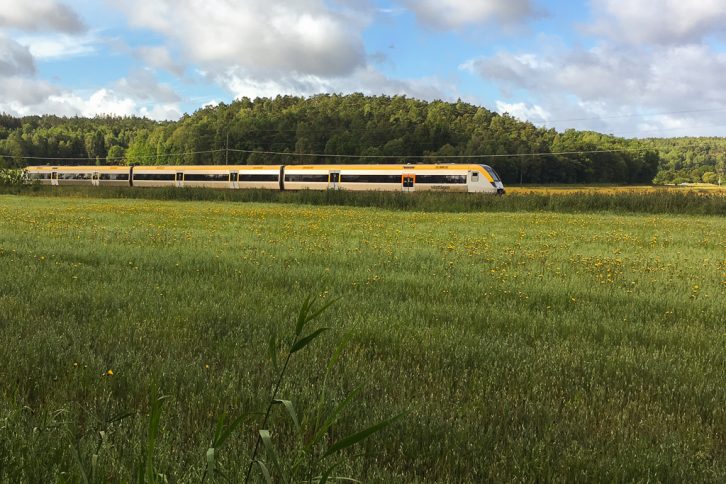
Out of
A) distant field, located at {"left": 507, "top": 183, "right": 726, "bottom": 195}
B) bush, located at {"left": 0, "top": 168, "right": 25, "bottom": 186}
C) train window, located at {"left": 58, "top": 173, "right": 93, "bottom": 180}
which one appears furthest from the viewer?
train window, located at {"left": 58, "top": 173, "right": 93, "bottom": 180}

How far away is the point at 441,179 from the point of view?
154ft

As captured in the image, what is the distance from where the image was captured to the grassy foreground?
112 inches

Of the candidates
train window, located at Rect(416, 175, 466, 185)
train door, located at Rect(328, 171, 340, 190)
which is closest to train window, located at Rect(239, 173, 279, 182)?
train door, located at Rect(328, 171, 340, 190)

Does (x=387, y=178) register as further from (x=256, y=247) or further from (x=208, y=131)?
(x=208, y=131)

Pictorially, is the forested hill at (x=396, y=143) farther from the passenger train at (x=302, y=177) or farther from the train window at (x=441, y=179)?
→ the train window at (x=441, y=179)

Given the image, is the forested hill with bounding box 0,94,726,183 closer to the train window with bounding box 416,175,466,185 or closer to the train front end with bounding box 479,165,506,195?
the train window with bounding box 416,175,466,185

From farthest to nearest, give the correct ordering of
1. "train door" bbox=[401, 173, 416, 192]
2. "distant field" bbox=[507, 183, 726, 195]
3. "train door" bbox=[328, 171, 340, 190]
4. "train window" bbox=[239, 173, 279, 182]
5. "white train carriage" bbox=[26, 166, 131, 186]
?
1. "white train carriage" bbox=[26, 166, 131, 186]
2. "train window" bbox=[239, 173, 279, 182]
3. "train door" bbox=[328, 171, 340, 190]
4. "train door" bbox=[401, 173, 416, 192]
5. "distant field" bbox=[507, 183, 726, 195]

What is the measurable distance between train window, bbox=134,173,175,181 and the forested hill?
42.1 m

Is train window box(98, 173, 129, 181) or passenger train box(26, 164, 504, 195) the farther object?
train window box(98, 173, 129, 181)

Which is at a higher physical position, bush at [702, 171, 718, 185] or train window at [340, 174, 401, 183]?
bush at [702, 171, 718, 185]

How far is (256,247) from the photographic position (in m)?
12.8

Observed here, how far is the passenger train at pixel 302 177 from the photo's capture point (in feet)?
151

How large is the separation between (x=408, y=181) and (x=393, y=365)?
44.1 metres

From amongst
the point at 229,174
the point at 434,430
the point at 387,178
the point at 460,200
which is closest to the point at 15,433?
the point at 434,430
